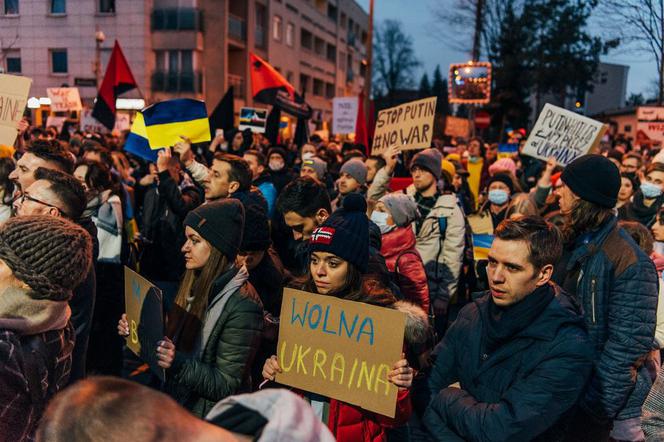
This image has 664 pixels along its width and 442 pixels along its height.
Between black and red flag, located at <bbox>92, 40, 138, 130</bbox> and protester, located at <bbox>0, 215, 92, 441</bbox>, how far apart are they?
26.1 ft

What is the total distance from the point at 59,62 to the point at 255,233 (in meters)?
33.1

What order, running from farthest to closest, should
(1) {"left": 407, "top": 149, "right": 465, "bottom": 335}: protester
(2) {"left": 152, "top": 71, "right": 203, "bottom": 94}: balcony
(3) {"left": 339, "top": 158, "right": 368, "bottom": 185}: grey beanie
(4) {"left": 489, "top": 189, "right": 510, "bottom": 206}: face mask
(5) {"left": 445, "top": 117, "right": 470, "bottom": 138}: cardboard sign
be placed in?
(2) {"left": 152, "top": 71, "right": 203, "bottom": 94}: balcony
(5) {"left": 445, "top": 117, "right": 470, "bottom": 138}: cardboard sign
(4) {"left": 489, "top": 189, "right": 510, "bottom": 206}: face mask
(3) {"left": 339, "top": 158, "right": 368, "bottom": 185}: grey beanie
(1) {"left": 407, "top": 149, "right": 465, "bottom": 335}: protester

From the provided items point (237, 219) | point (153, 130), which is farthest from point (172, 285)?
point (153, 130)

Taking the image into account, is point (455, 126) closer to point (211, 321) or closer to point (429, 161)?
point (429, 161)

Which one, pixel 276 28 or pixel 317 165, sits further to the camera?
pixel 276 28

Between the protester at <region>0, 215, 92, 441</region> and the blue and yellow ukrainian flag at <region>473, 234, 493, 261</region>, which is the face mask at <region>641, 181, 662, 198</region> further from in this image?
the protester at <region>0, 215, 92, 441</region>

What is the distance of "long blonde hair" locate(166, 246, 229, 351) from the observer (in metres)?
2.90

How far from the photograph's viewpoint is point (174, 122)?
6008 mm

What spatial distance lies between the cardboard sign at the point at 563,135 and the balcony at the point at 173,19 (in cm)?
2866

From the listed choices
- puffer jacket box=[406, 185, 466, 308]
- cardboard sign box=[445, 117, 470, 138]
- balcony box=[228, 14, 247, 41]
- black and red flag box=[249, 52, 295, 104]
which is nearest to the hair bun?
puffer jacket box=[406, 185, 466, 308]

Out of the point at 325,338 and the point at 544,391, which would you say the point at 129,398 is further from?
the point at 544,391

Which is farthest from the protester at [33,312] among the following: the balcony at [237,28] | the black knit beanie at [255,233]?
the balcony at [237,28]

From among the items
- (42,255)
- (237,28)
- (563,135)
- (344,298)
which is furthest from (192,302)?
(237,28)

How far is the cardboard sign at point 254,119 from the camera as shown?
14.0 metres
